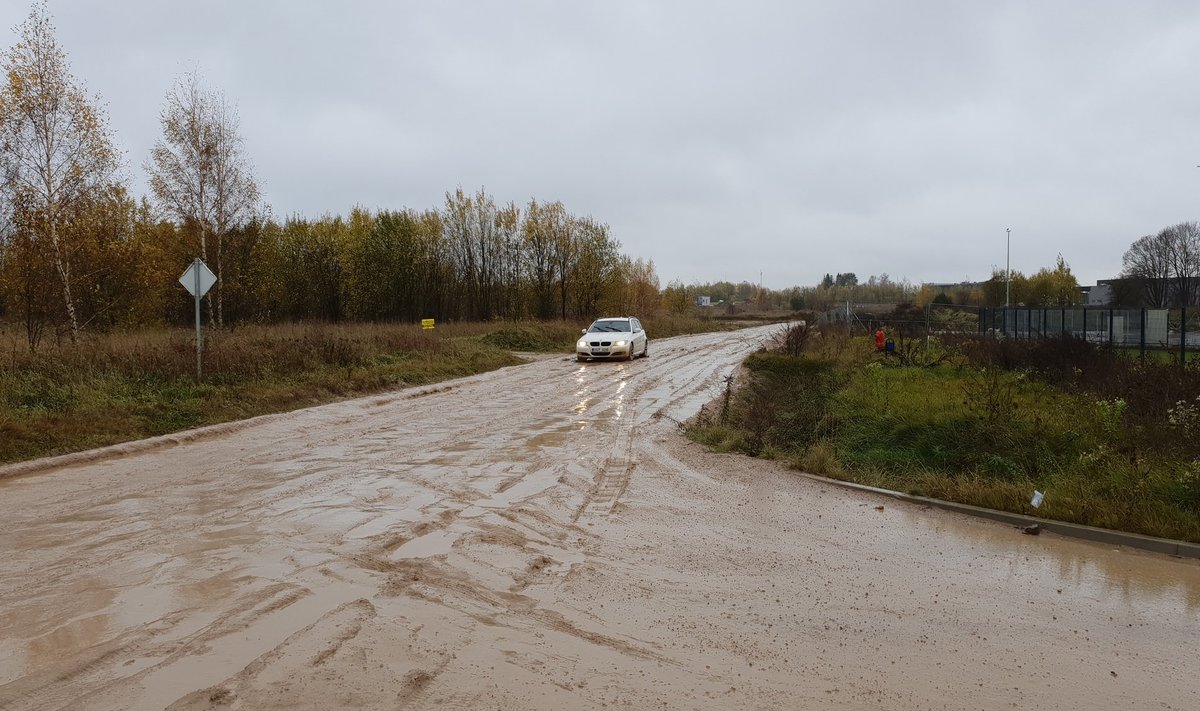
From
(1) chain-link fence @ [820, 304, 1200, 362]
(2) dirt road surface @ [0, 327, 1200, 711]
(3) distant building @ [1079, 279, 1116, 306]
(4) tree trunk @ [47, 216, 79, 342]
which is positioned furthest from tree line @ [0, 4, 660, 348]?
(3) distant building @ [1079, 279, 1116, 306]

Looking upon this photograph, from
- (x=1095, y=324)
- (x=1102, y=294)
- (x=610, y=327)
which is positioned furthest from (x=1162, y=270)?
(x=610, y=327)

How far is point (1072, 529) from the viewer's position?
705cm

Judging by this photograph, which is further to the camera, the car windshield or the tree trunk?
the car windshield

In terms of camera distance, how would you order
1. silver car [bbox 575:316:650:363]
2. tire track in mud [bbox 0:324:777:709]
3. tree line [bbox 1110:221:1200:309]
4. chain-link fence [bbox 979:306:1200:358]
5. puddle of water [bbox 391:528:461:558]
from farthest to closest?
tree line [bbox 1110:221:1200:309], silver car [bbox 575:316:650:363], chain-link fence [bbox 979:306:1200:358], puddle of water [bbox 391:528:461:558], tire track in mud [bbox 0:324:777:709]

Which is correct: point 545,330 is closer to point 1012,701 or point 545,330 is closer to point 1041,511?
point 1041,511

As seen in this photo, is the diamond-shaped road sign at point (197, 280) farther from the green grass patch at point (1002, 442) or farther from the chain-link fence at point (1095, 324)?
the chain-link fence at point (1095, 324)

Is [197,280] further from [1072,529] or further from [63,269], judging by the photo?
[1072,529]

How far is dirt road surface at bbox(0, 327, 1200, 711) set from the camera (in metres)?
3.80

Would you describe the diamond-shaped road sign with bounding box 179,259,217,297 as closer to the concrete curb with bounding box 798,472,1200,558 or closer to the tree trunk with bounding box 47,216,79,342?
the tree trunk with bounding box 47,216,79,342

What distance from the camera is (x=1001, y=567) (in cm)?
608

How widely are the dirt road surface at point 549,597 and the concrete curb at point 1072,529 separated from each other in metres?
0.26

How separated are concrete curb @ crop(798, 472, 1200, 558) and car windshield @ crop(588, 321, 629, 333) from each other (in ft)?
64.9

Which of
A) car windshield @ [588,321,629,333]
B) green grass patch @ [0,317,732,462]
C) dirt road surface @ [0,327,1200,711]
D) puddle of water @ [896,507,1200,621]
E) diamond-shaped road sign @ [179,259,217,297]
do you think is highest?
diamond-shaped road sign @ [179,259,217,297]

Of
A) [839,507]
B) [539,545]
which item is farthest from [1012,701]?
[839,507]
